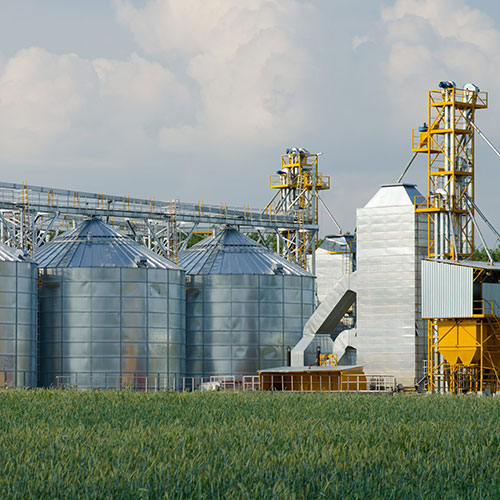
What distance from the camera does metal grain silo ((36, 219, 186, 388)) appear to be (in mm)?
63656

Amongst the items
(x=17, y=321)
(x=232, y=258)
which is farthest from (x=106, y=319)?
(x=232, y=258)

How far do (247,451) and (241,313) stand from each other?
44150mm

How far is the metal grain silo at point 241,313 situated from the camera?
230 feet

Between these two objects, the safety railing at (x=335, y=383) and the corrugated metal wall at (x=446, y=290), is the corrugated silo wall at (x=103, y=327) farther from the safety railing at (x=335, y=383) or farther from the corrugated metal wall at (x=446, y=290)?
the corrugated metal wall at (x=446, y=290)

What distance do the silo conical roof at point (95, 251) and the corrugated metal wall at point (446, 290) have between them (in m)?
16.2

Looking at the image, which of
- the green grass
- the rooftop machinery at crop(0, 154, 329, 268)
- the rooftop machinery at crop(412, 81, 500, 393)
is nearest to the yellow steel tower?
the rooftop machinery at crop(0, 154, 329, 268)

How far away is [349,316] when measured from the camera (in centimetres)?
8306

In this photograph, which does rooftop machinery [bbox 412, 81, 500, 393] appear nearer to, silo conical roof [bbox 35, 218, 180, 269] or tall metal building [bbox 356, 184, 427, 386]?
tall metal building [bbox 356, 184, 427, 386]

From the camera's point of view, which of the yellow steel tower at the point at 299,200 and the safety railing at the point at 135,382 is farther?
the yellow steel tower at the point at 299,200

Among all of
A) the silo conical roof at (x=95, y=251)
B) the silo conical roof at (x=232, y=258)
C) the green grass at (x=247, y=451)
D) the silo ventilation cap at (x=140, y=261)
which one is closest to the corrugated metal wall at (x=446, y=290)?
the green grass at (x=247, y=451)

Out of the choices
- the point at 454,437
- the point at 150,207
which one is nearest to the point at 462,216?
the point at 150,207

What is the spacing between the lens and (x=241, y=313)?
7094 cm

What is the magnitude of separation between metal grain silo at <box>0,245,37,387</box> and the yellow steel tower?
26.1 m

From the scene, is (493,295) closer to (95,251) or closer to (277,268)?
(277,268)
